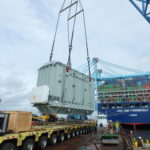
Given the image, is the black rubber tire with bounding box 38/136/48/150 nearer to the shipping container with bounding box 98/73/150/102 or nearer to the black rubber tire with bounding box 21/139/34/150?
the black rubber tire with bounding box 21/139/34/150

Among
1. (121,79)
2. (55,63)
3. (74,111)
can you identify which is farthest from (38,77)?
(121,79)

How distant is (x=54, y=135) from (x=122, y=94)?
26.9m

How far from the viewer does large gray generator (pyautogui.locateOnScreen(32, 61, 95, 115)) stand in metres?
10.8

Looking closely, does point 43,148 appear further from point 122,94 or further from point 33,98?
point 122,94

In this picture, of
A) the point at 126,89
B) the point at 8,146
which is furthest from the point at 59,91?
the point at 126,89

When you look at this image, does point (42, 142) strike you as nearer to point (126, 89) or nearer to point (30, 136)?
point (30, 136)

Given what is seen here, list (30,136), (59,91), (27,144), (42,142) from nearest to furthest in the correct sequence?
1. (27,144)
2. (30,136)
3. (42,142)
4. (59,91)

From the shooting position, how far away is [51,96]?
1080cm

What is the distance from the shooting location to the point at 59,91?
1128cm

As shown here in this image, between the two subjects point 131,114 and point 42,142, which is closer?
point 42,142

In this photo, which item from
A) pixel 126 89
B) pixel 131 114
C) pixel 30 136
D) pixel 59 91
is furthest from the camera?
pixel 126 89

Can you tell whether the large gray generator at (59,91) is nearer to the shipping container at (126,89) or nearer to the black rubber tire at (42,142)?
the black rubber tire at (42,142)

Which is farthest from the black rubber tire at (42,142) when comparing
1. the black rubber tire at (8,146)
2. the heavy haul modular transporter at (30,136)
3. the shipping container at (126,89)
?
the shipping container at (126,89)

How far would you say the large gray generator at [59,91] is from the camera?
35.4ft
